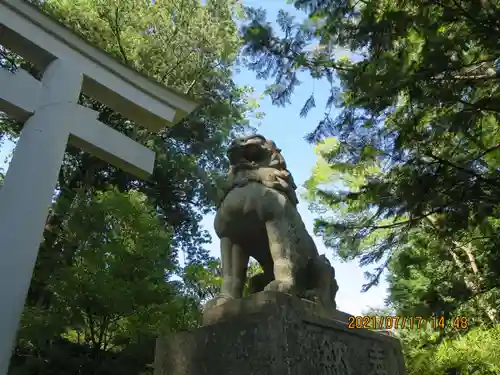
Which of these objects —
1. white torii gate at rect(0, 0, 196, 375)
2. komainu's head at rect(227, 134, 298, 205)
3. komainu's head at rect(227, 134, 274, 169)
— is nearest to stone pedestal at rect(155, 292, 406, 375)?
komainu's head at rect(227, 134, 298, 205)

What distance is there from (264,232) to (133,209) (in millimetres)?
4523

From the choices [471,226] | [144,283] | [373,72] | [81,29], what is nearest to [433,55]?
[373,72]

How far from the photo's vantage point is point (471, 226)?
3959mm

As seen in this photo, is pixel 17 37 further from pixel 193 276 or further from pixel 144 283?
pixel 193 276

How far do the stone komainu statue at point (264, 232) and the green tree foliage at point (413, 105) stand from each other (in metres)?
0.97

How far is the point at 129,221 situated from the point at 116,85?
3.09 meters

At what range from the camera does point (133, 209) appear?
6.83 m

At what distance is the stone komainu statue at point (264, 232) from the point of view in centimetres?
256

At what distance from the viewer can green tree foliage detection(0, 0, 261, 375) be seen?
6.03 metres

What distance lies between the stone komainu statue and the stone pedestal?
Result: 0.17 metres
